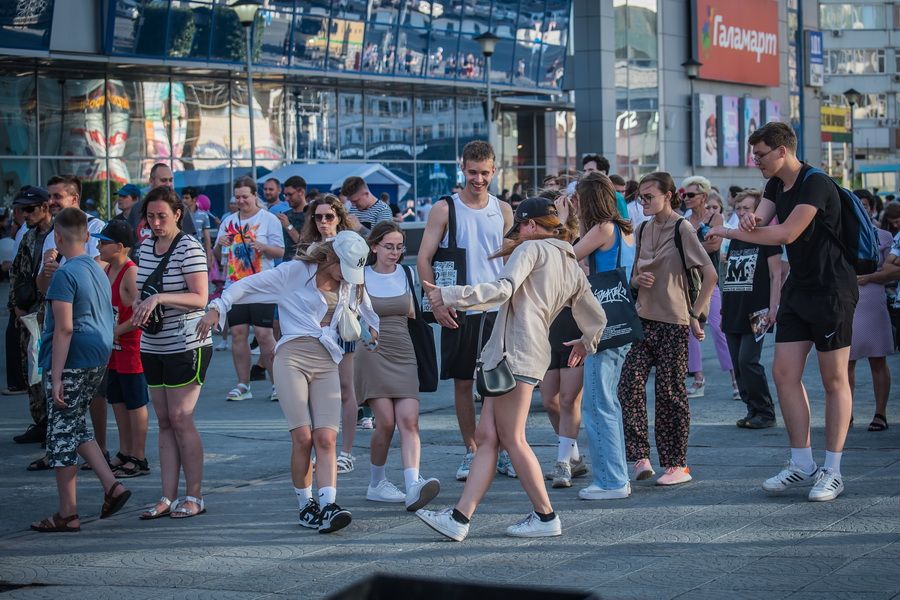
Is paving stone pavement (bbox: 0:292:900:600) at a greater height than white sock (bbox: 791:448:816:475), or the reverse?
white sock (bbox: 791:448:816:475)

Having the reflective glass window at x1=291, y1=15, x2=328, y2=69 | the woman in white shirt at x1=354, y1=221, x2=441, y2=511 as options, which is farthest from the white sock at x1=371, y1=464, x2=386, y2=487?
the reflective glass window at x1=291, y1=15, x2=328, y2=69

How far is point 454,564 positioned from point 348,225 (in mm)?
2723

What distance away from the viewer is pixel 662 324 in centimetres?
771

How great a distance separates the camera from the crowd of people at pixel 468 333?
248 inches

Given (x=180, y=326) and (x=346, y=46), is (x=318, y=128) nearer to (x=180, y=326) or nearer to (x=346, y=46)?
(x=346, y=46)

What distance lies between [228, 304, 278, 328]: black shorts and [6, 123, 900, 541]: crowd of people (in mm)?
2679

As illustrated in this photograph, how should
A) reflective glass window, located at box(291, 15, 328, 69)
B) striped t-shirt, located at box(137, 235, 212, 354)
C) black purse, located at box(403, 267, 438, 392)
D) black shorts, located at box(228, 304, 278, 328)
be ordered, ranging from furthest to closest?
reflective glass window, located at box(291, 15, 328, 69), black shorts, located at box(228, 304, 278, 328), black purse, located at box(403, 267, 438, 392), striped t-shirt, located at box(137, 235, 212, 354)

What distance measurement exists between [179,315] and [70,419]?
834 mm

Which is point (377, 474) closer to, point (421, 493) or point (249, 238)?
point (421, 493)

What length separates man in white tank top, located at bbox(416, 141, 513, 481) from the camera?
7.62m

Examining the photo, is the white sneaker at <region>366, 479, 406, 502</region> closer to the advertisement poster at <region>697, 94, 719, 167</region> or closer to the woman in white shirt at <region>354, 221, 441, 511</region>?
the woman in white shirt at <region>354, 221, 441, 511</region>

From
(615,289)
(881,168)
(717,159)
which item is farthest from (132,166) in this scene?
(881,168)

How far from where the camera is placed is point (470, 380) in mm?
7738

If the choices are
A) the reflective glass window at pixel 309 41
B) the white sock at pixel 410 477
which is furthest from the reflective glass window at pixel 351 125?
the white sock at pixel 410 477
